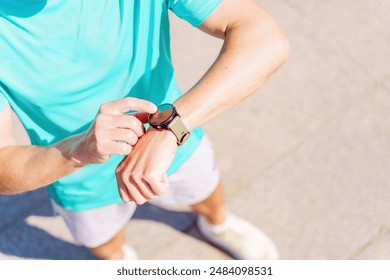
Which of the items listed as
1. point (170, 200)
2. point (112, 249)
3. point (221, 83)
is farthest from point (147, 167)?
point (112, 249)

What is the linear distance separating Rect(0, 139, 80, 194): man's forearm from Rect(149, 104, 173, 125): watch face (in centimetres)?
28

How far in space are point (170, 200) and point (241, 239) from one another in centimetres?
68

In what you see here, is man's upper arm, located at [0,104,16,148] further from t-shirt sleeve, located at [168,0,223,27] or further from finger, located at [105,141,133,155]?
t-shirt sleeve, located at [168,0,223,27]

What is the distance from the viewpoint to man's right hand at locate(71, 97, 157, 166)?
1.49 metres

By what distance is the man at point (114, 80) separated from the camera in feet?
5.05

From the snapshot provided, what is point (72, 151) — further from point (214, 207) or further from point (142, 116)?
point (214, 207)

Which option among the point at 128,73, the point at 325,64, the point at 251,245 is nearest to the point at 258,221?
the point at 251,245

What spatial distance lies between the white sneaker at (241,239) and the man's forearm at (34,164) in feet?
4.90

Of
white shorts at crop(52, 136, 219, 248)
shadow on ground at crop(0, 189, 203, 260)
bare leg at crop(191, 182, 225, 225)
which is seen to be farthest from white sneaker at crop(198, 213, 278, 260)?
Result: white shorts at crop(52, 136, 219, 248)

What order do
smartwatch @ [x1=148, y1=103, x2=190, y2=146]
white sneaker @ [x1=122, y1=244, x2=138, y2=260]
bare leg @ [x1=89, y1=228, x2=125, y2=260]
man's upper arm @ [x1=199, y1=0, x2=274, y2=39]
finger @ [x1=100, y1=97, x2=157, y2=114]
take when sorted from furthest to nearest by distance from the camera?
1. white sneaker @ [x1=122, y1=244, x2=138, y2=260]
2. bare leg @ [x1=89, y1=228, x2=125, y2=260]
3. man's upper arm @ [x1=199, y1=0, x2=274, y2=39]
4. smartwatch @ [x1=148, y1=103, x2=190, y2=146]
5. finger @ [x1=100, y1=97, x2=157, y2=114]
